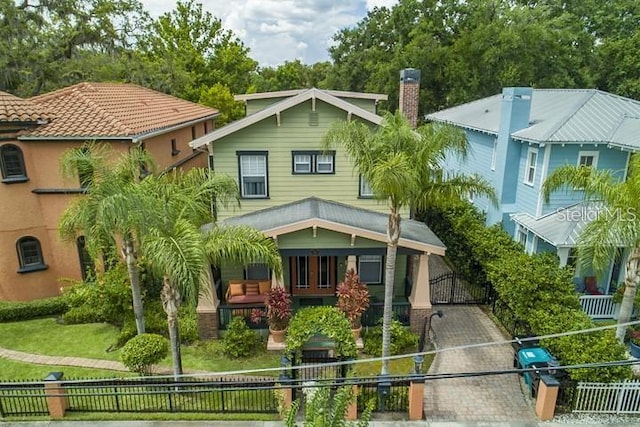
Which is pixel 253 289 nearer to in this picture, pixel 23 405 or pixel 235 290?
pixel 235 290

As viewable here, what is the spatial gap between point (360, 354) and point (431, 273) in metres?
7.07

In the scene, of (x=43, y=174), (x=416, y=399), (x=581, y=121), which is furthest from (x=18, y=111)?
(x=581, y=121)

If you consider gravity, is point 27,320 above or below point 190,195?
below

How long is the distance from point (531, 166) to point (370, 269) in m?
7.67

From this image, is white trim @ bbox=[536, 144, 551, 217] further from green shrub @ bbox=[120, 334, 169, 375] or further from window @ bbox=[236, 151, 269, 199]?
green shrub @ bbox=[120, 334, 169, 375]

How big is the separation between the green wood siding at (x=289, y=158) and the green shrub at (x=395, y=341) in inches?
186

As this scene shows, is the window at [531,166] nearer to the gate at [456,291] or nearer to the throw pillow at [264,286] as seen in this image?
the gate at [456,291]

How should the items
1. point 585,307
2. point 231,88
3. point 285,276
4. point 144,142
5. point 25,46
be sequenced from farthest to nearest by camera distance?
1. point 231,88
2. point 25,46
3. point 144,142
4. point 285,276
5. point 585,307

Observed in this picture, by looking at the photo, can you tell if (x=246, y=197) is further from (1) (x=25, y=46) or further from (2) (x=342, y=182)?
(1) (x=25, y=46)

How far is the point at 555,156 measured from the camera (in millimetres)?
15234

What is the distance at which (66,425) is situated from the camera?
10297 millimetres

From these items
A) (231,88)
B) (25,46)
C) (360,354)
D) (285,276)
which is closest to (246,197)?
(285,276)

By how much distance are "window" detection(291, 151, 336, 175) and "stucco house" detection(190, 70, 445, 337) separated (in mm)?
36

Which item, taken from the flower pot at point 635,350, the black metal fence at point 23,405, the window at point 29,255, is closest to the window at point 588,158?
the flower pot at point 635,350
